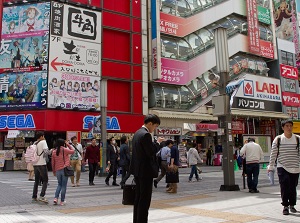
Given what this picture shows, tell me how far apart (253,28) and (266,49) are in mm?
3080

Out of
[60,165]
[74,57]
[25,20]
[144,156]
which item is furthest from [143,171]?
[25,20]

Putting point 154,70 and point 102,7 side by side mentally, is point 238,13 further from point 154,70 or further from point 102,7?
point 102,7

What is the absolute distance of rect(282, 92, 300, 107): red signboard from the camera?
38.0m

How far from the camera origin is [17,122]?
22.9 metres

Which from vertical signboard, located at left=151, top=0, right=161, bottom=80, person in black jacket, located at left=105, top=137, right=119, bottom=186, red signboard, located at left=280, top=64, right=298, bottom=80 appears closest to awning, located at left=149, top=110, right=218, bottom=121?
vertical signboard, located at left=151, top=0, right=161, bottom=80

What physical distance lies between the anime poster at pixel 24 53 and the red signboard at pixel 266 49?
23.9m

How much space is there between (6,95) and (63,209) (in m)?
17.4

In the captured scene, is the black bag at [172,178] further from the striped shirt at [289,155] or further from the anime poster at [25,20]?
the anime poster at [25,20]

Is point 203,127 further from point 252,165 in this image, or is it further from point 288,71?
point 252,165

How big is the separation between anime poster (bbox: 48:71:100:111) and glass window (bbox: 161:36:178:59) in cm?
702

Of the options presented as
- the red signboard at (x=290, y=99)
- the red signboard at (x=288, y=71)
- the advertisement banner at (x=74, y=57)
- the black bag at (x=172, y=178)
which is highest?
the red signboard at (x=288, y=71)

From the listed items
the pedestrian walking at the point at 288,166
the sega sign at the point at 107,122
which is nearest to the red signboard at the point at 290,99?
the sega sign at the point at 107,122

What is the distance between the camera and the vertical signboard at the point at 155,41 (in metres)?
27.5

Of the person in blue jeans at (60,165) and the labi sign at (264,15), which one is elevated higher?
the labi sign at (264,15)
